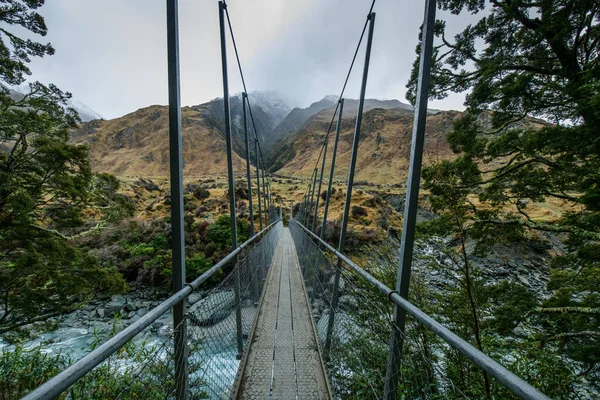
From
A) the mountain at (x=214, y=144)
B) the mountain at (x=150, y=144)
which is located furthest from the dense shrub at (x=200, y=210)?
the mountain at (x=150, y=144)

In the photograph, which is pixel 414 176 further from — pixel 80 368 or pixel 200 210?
pixel 200 210

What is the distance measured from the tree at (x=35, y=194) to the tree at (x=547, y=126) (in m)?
7.38

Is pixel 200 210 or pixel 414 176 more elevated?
pixel 414 176

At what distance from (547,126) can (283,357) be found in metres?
4.89

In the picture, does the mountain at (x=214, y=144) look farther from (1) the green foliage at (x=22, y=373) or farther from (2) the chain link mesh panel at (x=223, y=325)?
(1) the green foliage at (x=22, y=373)

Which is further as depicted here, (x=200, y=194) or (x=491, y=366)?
→ (x=200, y=194)

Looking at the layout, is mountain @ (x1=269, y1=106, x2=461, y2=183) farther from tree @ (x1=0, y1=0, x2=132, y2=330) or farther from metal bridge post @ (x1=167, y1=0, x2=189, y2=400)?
metal bridge post @ (x1=167, y1=0, x2=189, y2=400)

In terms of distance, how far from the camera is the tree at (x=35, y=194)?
15.8 feet

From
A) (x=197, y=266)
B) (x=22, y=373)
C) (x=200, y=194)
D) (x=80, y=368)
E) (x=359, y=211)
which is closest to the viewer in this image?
(x=80, y=368)

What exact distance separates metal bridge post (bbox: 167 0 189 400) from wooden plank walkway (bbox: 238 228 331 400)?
0.77 metres

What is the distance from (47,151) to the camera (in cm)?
515

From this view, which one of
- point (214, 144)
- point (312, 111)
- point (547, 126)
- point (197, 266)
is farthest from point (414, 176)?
point (312, 111)

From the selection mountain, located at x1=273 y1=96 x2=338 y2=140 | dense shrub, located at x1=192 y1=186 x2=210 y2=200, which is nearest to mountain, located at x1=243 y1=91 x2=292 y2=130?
mountain, located at x1=273 y1=96 x2=338 y2=140

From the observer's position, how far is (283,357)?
230 centimetres
